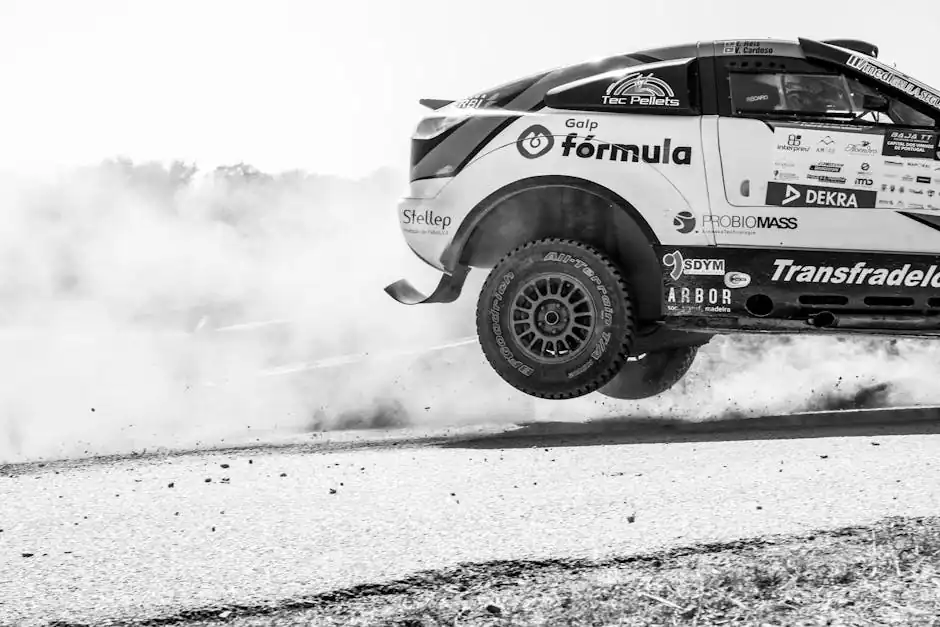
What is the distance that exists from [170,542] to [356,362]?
6.10 metres

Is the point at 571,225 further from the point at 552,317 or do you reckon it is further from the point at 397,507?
the point at 397,507

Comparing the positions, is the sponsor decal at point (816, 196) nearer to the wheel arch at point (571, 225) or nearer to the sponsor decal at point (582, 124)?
the wheel arch at point (571, 225)

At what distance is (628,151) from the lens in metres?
6.27

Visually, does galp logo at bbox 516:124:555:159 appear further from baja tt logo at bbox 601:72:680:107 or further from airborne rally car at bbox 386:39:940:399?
baja tt logo at bbox 601:72:680:107

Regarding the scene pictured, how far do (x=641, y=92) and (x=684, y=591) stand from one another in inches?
145

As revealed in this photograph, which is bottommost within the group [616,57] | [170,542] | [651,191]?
[170,542]

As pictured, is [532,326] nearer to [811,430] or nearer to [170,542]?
[811,430]

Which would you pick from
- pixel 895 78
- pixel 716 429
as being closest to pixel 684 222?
pixel 716 429

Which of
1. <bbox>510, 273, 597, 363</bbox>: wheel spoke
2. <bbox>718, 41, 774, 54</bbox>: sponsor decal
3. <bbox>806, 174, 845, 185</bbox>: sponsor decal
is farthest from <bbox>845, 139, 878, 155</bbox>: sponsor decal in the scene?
<bbox>510, 273, 597, 363</bbox>: wheel spoke

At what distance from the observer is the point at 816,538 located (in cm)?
366

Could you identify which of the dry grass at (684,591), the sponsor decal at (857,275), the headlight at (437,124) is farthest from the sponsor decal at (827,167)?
the dry grass at (684,591)

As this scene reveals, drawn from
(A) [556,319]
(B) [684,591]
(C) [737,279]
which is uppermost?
(C) [737,279]

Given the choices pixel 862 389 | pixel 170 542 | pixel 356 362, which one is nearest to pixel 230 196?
pixel 356 362

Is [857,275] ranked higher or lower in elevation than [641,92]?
lower
